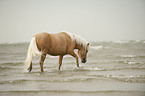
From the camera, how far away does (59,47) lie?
18.7 feet

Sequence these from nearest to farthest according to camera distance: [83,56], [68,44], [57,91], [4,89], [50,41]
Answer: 1. [57,91]
2. [4,89]
3. [50,41]
4. [68,44]
5. [83,56]

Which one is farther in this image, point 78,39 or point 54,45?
point 78,39

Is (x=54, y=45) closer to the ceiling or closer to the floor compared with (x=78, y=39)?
closer to the floor

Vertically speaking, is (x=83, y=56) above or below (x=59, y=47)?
below

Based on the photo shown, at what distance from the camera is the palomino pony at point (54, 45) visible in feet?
17.2

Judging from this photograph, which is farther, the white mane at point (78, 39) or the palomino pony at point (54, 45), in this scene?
the white mane at point (78, 39)

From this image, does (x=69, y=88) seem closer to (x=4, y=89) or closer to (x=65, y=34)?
(x=4, y=89)

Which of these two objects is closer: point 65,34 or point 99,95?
point 99,95

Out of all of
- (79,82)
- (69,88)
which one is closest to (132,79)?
(79,82)

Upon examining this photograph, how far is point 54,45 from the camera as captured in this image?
5.58 meters

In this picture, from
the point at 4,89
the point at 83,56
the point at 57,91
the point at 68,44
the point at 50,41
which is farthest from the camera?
the point at 83,56

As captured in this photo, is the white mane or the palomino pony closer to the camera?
the palomino pony

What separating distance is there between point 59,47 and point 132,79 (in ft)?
9.16

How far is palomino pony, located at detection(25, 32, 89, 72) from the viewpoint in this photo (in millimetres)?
5238
